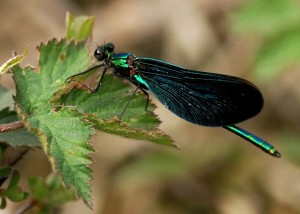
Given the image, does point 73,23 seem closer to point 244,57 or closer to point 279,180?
point 279,180

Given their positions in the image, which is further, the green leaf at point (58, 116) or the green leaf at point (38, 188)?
the green leaf at point (38, 188)

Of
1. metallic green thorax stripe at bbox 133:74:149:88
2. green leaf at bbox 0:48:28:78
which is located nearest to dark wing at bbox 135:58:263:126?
metallic green thorax stripe at bbox 133:74:149:88

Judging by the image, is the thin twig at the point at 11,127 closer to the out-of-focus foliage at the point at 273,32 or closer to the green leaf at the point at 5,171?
the green leaf at the point at 5,171

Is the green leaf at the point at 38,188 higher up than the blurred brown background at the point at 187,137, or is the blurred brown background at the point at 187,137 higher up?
the blurred brown background at the point at 187,137

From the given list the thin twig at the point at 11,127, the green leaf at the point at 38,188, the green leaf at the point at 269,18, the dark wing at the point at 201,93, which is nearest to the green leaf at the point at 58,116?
the thin twig at the point at 11,127

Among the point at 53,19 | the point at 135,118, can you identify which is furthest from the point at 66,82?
the point at 53,19

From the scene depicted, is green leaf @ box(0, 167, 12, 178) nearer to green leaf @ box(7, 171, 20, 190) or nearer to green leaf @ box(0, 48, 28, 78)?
green leaf @ box(7, 171, 20, 190)
